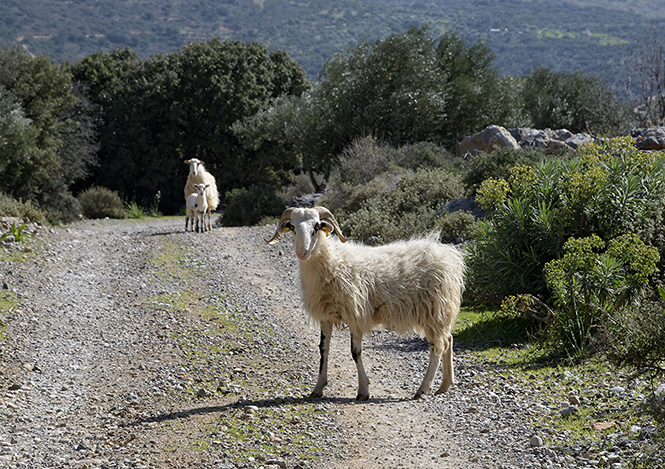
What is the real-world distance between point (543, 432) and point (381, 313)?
83.6 inches

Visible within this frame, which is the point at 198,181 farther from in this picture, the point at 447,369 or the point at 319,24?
the point at 319,24

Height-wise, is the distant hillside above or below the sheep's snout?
above

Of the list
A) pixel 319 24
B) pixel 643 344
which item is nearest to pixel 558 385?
pixel 643 344

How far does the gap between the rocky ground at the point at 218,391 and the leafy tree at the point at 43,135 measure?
60.7 feet

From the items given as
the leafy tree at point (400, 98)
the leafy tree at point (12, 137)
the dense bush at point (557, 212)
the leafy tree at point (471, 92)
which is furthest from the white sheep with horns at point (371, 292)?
the leafy tree at point (12, 137)

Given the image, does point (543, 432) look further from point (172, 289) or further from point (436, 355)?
point (172, 289)

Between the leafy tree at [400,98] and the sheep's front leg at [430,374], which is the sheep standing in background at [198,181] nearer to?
the leafy tree at [400,98]

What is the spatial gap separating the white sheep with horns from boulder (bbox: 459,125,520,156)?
13943 mm

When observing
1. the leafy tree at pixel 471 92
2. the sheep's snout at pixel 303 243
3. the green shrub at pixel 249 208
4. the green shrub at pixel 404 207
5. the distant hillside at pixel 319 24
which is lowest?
the green shrub at pixel 249 208

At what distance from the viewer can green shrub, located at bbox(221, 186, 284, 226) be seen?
27.4 m

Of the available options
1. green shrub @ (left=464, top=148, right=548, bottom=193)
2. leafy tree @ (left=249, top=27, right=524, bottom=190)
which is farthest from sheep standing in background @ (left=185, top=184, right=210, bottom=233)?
green shrub @ (left=464, top=148, right=548, bottom=193)

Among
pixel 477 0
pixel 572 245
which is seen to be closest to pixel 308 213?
pixel 572 245

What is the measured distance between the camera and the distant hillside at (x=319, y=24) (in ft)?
351

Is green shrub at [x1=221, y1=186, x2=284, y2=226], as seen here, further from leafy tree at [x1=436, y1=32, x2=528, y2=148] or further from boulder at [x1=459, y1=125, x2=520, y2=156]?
boulder at [x1=459, y1=125, x2=520, y2=156]
